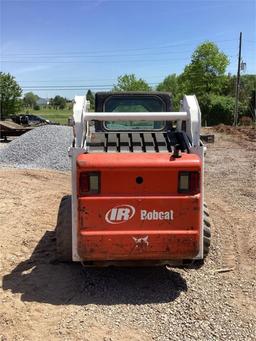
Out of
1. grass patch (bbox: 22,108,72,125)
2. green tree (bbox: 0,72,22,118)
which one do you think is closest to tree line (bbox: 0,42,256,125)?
green tree (bbox: 0,72,22,118)

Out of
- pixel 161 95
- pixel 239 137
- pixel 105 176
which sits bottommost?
pixel 239 137

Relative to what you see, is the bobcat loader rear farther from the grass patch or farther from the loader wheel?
the grass patch

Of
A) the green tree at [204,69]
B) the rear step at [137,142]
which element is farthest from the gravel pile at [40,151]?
the green tree at [204,69]

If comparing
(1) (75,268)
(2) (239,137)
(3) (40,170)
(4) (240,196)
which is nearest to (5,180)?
(3) (40,170)

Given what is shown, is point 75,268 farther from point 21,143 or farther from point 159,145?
point 21,143

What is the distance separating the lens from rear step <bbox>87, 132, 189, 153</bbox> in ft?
17.4

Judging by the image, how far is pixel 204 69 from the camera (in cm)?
5853

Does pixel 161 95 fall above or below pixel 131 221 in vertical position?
above

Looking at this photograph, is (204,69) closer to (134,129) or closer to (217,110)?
(217,110)

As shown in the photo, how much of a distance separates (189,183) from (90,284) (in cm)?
149

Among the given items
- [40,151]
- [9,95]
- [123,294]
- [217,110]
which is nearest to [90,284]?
[123,294]

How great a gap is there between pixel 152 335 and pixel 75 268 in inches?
65.3

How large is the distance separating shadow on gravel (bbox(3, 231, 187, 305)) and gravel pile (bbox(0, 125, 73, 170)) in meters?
8.20

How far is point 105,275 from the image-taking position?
204 inches
